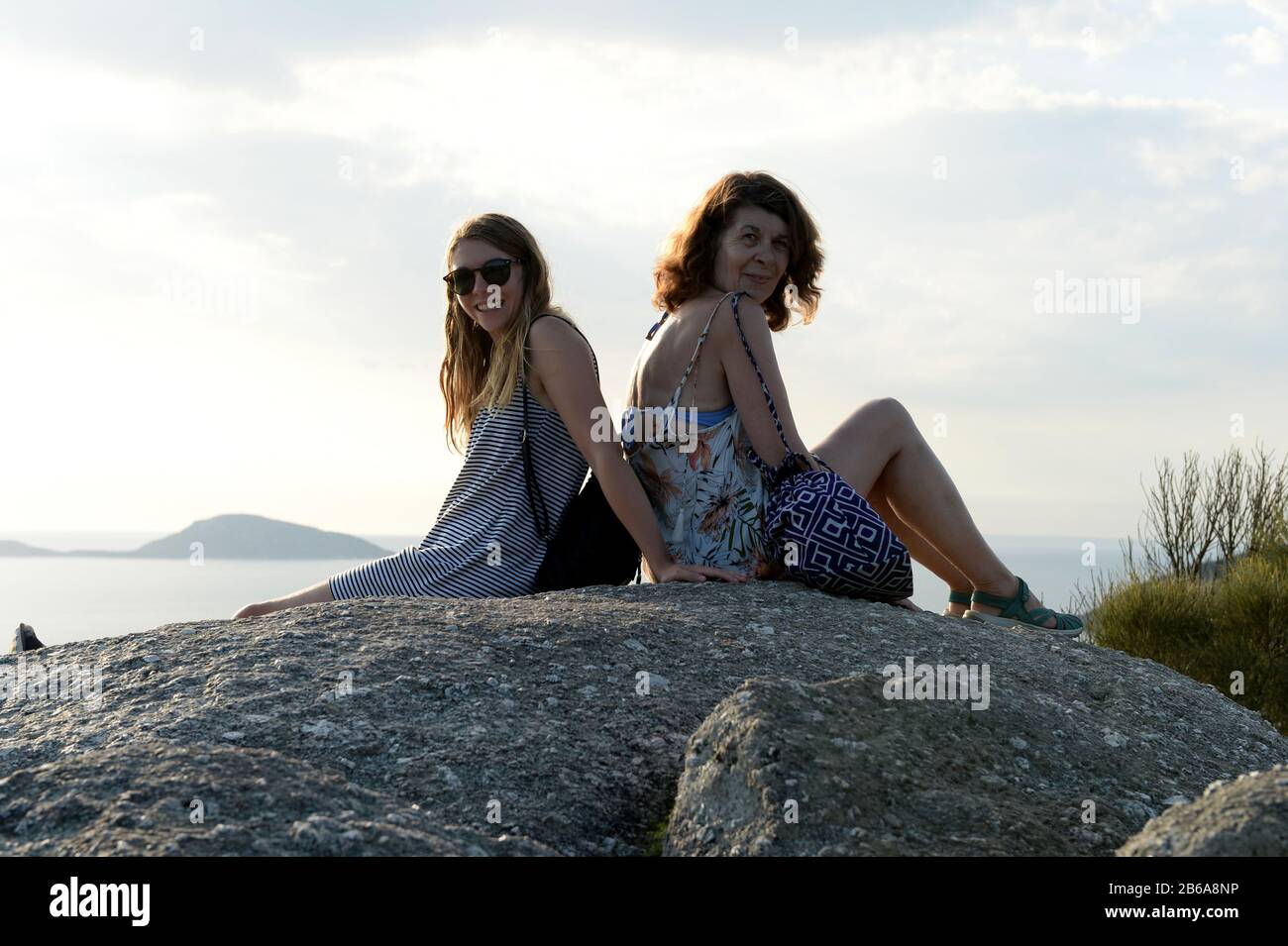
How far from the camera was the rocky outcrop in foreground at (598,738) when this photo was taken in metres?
2.66

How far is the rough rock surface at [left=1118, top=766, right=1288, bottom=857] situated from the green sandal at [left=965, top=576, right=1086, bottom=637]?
2.86m

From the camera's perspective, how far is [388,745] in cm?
315

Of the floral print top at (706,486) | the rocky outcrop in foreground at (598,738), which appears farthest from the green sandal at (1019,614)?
the floral print top at (706,486)

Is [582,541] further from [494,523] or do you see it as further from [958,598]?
[958,598]

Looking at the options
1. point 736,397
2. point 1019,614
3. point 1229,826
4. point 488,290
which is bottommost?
point 1229,826

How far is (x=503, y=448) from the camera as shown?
490cm

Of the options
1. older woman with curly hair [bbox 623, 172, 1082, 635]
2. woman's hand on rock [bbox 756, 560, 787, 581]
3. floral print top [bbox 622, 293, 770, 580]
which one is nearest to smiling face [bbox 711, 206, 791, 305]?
older woman with curly hair [bbox 623, 172, 1082, 635]

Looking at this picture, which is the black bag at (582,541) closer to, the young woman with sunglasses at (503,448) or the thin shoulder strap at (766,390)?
the young woman with sunglasses at (503,448)

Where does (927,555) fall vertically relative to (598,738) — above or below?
above

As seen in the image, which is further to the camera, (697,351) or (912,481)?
(912,481)

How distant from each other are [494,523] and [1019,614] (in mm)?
2444

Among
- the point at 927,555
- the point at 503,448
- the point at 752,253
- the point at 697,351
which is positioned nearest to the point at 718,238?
the point at 752,253
